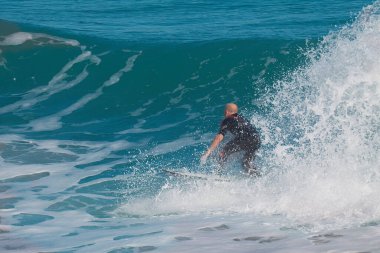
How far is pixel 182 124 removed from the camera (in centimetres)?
1609

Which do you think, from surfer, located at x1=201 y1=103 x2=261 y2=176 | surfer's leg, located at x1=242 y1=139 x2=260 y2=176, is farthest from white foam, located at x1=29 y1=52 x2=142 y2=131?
surfer's leg, located at x1=242 y1=139 x2=260 y2=176

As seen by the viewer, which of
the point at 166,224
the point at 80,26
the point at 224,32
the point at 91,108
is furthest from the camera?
the point at 80,26

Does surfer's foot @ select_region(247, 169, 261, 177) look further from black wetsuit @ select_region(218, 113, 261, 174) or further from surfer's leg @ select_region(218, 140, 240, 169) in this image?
surfer's leg @ select_region(218, 140, 240, 169)

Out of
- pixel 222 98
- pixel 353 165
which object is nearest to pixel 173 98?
pixel 222 98

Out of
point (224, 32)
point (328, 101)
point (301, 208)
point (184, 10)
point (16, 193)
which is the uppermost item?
point (184, 10)

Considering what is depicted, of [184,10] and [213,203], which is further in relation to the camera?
[184,10]

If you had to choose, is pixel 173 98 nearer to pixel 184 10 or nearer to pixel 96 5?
pixel 184 10

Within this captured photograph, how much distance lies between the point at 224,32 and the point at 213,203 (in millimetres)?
11895

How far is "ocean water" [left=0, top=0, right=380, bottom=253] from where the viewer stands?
28.3ft

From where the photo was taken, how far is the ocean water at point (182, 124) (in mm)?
8617

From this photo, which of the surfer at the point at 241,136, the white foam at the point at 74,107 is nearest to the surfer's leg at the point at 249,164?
the surfer at the point at 241,136

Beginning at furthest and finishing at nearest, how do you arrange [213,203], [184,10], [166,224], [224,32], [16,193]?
1. [184,10]
2. [224,32]
3. [16,193]
4. [213,203]
5. [166,224]

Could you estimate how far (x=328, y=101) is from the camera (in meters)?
13.0

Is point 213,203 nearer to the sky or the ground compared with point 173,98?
nearer to the ground
